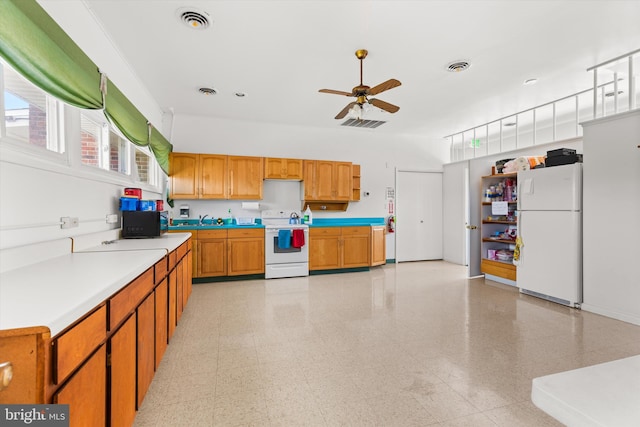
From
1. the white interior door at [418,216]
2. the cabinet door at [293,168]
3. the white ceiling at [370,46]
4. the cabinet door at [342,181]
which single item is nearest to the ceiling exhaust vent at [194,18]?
the white ceiling at [370,46]

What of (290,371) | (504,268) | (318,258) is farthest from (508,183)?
(290,371)

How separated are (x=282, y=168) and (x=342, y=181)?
1.25 m

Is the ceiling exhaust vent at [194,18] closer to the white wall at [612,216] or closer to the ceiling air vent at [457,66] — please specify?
the ceiling air vent at [457,66]

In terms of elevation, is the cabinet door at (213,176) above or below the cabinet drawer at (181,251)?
above

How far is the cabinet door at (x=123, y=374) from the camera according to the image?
1324 mm

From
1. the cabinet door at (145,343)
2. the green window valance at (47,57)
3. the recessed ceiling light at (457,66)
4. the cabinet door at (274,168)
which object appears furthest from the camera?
the cabinet door at (274,168)

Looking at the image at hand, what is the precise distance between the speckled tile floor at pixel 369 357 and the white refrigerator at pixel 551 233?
0.79ft

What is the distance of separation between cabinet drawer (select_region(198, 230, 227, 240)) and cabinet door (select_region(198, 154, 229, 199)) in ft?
2.16

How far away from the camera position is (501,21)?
106 inches

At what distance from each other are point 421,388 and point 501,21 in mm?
3216

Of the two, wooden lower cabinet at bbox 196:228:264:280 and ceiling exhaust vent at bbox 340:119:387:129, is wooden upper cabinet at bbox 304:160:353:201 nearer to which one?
ceiling exhaust vent at bbox 340:119:387:129

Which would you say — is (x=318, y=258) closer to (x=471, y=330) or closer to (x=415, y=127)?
(x=471, y=330)

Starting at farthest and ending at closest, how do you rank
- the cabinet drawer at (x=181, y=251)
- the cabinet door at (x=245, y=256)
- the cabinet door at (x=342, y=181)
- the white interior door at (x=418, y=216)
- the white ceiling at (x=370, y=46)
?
1. the white interior door at (x=418, y=216)
2. the cabinet door at (x=342, y=181)
3. the cabinet door at (x=245, y=256)
4. the cabinet drawer at (x=181, y=251)
5. the white ceiling at (x=370, y=46)

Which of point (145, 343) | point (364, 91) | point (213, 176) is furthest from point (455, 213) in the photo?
point (145, 343)
